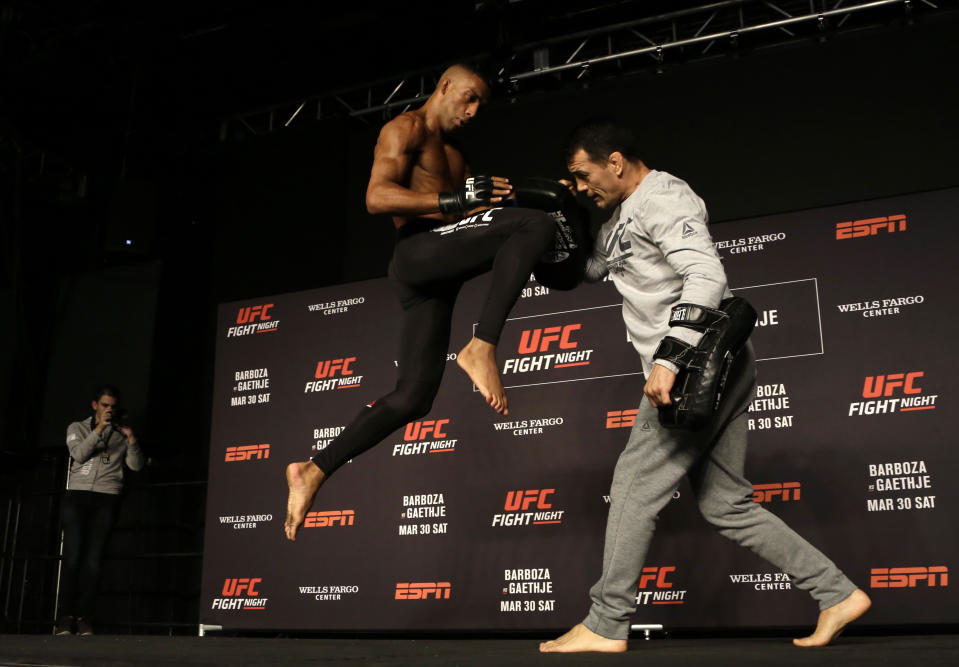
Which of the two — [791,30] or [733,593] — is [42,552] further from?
[791,30]

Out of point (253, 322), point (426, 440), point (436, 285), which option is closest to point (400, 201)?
point (436, 285)

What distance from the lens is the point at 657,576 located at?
4270 millimetres

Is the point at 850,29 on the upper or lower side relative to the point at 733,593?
upper

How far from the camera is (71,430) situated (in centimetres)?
587

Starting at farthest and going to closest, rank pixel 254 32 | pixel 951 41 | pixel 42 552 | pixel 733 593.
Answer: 1. pixel 42 552
2. pixel 254 32
3. pixel 951 41
4. pixel 733 593

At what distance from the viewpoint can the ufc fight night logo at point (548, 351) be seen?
4680 mm

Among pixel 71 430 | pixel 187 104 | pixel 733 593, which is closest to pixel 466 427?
pixel 733 593

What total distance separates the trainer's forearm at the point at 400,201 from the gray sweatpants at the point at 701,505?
91 centimetres

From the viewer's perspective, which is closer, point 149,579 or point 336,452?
point 336,452

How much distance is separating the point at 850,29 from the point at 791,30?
45 centimetres

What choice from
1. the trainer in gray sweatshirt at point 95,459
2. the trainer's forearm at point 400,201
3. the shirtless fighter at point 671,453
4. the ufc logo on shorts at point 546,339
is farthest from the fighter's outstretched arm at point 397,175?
the trainer in gray sweatshirt at point 95,459

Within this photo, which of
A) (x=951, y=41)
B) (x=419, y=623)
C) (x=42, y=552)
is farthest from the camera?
(x=42, y=552)

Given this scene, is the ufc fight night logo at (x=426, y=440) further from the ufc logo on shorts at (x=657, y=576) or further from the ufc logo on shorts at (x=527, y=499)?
the ufc logo on shorts at (x=657, y=576)

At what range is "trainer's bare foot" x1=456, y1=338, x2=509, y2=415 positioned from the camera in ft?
8.97
